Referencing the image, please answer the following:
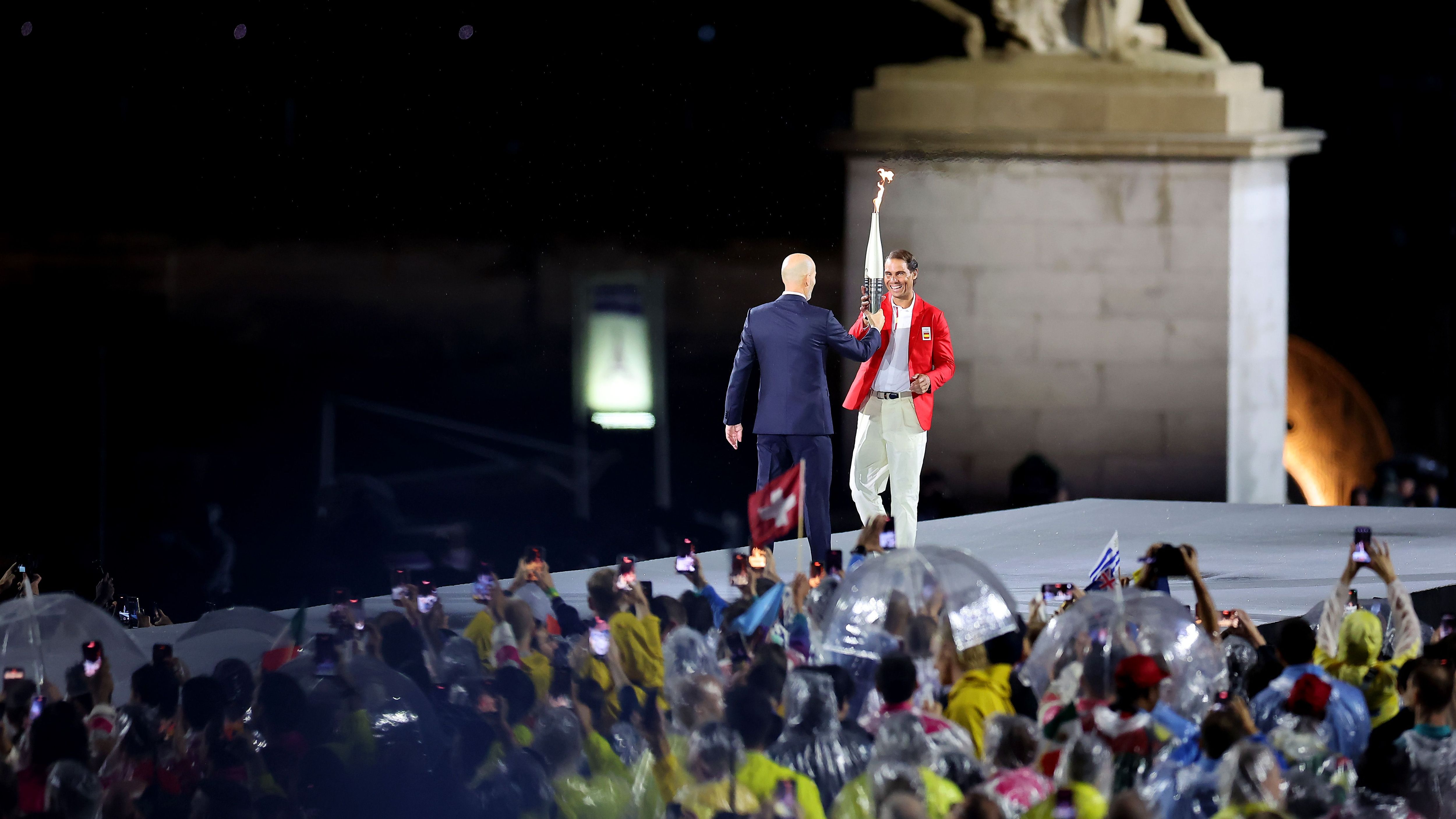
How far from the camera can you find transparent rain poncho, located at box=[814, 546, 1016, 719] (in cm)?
648

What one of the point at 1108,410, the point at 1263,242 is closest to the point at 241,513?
the point at 1108,410

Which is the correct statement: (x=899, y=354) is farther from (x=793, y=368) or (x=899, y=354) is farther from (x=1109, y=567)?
(x=1109, y=567)

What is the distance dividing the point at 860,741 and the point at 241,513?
10.3 m

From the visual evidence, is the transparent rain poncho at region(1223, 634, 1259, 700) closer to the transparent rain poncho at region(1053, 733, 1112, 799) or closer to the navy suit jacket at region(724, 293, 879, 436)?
the transparent rain poncho at region(1053, 733, 1112, 799)

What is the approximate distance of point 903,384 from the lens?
31.6 feet

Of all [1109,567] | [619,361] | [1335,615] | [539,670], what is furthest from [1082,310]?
[539,670]

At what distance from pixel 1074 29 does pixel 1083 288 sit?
71.9 inches

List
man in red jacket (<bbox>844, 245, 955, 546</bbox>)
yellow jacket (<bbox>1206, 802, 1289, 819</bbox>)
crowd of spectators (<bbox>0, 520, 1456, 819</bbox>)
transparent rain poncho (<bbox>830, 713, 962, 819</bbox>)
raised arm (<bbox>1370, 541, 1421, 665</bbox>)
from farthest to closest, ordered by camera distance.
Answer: man in red jacket (<bbox>844, 245, 955, 546</bbox>) → raised arm (<bbox>1370, 541, 1421, 665</bbox>) → crowd of spectators (<bbox>0, 520, 1456, 819</bbox>) → transparent rain poncho (<bbox>830, 713, 962, 819</bbox>) → yellow jacket (<bbox>1206, 802, 1289, 819</bbox>)

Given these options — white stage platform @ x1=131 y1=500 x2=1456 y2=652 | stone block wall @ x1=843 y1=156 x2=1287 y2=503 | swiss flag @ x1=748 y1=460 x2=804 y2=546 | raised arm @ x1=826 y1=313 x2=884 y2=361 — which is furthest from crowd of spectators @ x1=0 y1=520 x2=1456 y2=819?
stone block wall @ x1=843 y1=156 x2=1287 y2=503

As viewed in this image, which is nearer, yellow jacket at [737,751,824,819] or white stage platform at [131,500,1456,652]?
yellow jacket at [737,751,824,819]

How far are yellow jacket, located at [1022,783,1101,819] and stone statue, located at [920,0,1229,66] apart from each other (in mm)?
10935

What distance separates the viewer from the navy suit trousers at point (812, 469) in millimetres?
9367

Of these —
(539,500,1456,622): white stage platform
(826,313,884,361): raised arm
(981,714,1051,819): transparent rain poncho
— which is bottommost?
(539,500,1456,622): white stage platform

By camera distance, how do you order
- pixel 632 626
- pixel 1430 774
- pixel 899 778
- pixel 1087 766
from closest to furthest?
pixel 899 778, pixel 1087 766, pixel 1430 774, pixel 632 626
